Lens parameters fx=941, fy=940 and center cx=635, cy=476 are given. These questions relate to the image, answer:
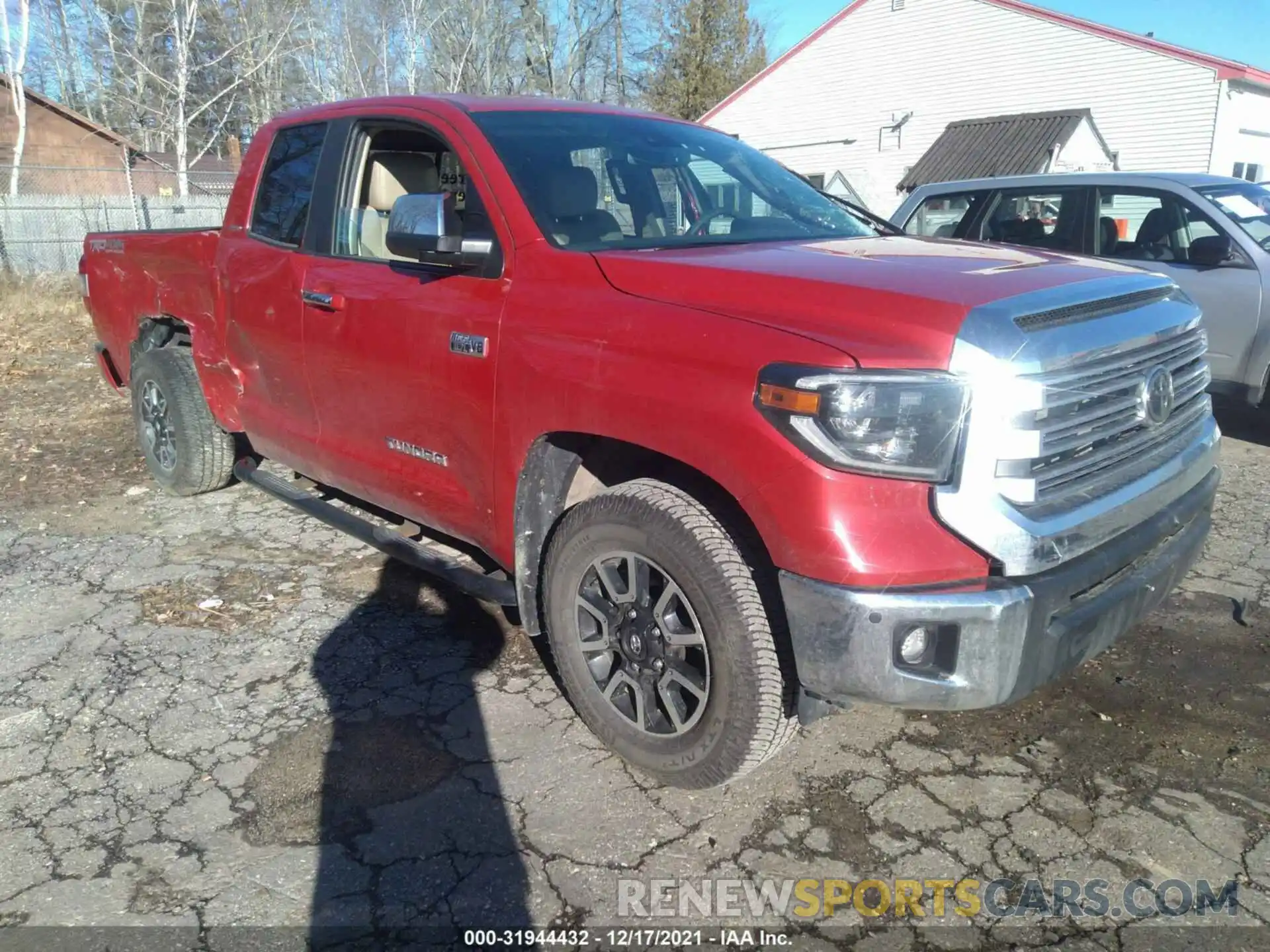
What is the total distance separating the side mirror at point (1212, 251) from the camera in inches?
248

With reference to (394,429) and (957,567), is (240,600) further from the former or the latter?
(957,567)

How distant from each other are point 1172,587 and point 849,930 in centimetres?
149

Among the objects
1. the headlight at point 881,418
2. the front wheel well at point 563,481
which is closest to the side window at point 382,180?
the front wheel well at point 563,481

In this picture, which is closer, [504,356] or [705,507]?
[705,507]

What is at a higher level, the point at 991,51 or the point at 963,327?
the point at 991,51

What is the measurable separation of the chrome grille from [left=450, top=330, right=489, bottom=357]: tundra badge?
5.31ft

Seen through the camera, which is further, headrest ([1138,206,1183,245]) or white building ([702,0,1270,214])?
white building ([702,0,1270,214])

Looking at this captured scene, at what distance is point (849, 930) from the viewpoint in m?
2.32

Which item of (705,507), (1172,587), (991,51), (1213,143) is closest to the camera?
(705,507)

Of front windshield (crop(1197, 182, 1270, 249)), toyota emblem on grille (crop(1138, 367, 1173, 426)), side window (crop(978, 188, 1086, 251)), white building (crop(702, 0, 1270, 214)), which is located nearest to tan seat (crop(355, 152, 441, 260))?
toyota emblem on grille (crop(1138, 367, 1173, 426))

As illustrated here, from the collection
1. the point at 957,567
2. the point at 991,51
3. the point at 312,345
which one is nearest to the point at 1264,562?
the point at 957,567

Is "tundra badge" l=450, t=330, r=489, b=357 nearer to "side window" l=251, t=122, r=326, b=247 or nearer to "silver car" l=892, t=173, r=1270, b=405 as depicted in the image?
"side window" l=251, t=122, r=326, b=247

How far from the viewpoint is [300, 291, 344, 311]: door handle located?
3.63m

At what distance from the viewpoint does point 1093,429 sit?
2439mm
